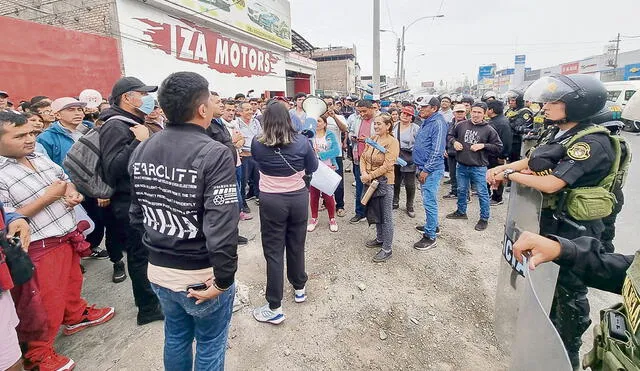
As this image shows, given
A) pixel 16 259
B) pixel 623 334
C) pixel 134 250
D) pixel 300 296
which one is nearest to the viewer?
pixel 623 334

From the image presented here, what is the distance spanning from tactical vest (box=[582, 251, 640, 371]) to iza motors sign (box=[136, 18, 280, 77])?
12.8 m

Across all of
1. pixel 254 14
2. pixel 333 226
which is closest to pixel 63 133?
pixel 333 226

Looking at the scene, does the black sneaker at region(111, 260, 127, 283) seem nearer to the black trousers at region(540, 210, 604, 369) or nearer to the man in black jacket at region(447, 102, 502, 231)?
the black trousers at region(540, 210, 604, 369)

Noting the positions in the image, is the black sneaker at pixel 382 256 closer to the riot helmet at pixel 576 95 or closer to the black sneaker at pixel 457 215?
the black sneaker at pixel 457 215

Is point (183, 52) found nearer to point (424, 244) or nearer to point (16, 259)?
point (424, 244)

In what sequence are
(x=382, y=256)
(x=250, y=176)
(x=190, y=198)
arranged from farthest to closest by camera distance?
(x=250, y=176)
(x=382, y=256)
(x=190, y=198)

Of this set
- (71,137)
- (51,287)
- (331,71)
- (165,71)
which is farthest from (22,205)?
(331,71)

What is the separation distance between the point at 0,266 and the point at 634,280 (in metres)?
2.73

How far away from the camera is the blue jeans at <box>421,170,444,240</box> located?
165 inches

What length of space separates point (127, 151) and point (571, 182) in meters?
3.11

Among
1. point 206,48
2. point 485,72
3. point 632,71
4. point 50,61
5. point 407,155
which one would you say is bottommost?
point 407,155

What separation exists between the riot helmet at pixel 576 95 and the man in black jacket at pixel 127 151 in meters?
2.97

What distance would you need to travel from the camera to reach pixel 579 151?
2043 mm

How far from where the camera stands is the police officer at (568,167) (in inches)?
80.7
